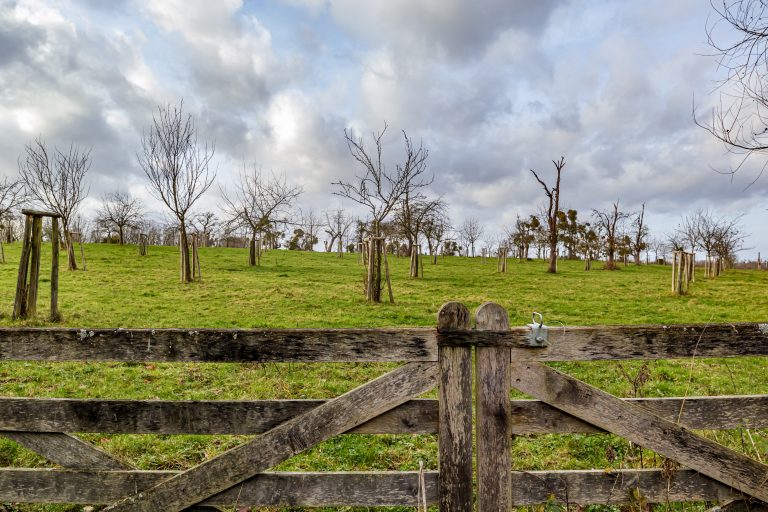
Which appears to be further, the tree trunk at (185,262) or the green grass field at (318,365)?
the tree trunk at (185,262)

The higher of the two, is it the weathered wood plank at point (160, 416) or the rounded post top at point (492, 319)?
the rounded post top at point (492, 319)

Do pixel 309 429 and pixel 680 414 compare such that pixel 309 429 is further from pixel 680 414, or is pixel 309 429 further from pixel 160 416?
pixel 680 414

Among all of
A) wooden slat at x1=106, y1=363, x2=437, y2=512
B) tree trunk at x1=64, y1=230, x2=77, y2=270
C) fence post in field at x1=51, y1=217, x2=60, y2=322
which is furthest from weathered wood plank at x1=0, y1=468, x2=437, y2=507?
tree trunk at x1=64, y1=230, x2=77, y2=270

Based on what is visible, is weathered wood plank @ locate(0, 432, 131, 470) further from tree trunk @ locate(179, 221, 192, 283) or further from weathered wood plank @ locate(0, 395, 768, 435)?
tree trunk @ locate(179, 221, 192, 283)

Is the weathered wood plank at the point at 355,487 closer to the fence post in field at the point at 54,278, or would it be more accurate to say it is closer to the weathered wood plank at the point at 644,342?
the weathered wood plank at the point at 644,342

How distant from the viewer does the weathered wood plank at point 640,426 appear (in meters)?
2.49

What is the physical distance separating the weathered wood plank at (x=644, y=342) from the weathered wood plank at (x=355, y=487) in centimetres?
86

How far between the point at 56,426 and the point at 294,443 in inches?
61.9

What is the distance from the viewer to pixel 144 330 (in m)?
2.57

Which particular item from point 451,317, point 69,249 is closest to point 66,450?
point 451,317

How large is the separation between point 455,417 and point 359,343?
722 mm

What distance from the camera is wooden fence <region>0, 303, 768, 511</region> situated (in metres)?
A: 2.46

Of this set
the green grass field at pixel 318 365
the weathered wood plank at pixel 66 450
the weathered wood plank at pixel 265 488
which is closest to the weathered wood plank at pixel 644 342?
the green grass field at pixel 318 365

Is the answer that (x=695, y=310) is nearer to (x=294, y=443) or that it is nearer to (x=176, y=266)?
(x=294, y=443)
